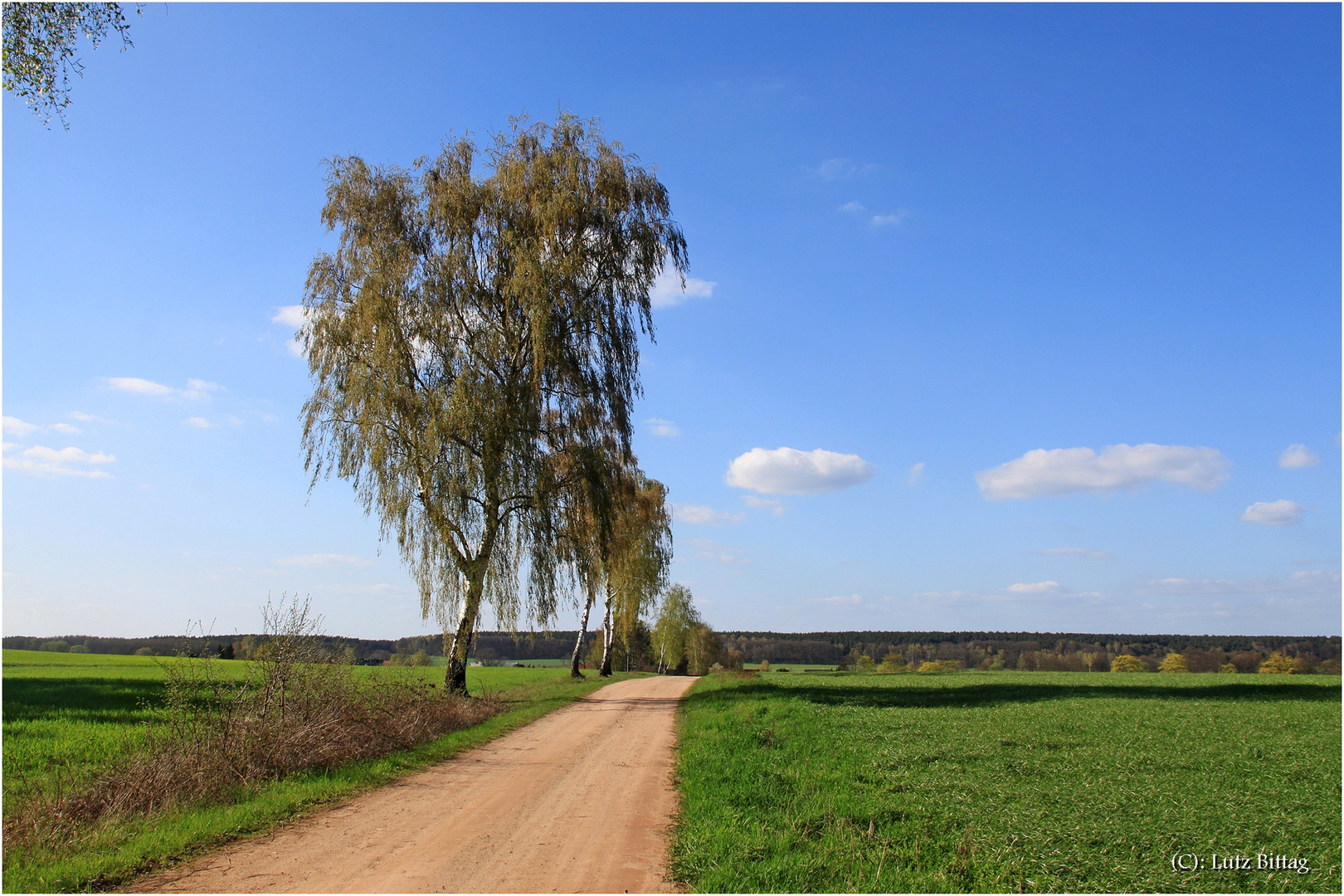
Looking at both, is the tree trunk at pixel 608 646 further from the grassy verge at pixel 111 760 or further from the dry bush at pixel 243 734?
the dry bush at pixel 243 734

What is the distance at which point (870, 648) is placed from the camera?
12700 centimetres

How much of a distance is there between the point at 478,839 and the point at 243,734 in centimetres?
453

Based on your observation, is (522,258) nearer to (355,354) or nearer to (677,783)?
(355,354)

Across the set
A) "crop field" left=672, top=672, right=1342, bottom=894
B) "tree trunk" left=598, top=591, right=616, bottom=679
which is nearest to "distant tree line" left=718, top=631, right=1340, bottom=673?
"tree trunk" left=598, top=591, right=616, bottom=679

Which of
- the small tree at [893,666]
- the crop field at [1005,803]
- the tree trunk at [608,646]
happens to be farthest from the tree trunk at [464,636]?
the small tree at [893,666]

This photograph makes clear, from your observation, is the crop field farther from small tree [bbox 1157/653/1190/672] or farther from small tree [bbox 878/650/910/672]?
small tree [bbox 1157/653/1190/672]

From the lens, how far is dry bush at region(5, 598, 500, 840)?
24.8 ft

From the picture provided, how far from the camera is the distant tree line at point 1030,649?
196 feet

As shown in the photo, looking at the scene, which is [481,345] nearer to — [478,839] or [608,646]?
[478,839]

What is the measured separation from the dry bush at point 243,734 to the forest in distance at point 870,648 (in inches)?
18.6

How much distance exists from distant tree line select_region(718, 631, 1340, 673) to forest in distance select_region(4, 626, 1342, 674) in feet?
0.49

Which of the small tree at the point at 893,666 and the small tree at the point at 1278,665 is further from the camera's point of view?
the small tree at the point at 893,666

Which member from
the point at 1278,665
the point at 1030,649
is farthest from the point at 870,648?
the point at 1278,665

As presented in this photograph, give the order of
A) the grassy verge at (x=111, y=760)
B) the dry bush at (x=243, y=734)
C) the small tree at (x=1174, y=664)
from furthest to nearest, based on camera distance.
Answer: the small tree at (x=1174, y=664)
the dry bush at (x=243, y=734)
the grassy verge at (x=111, y=760)
